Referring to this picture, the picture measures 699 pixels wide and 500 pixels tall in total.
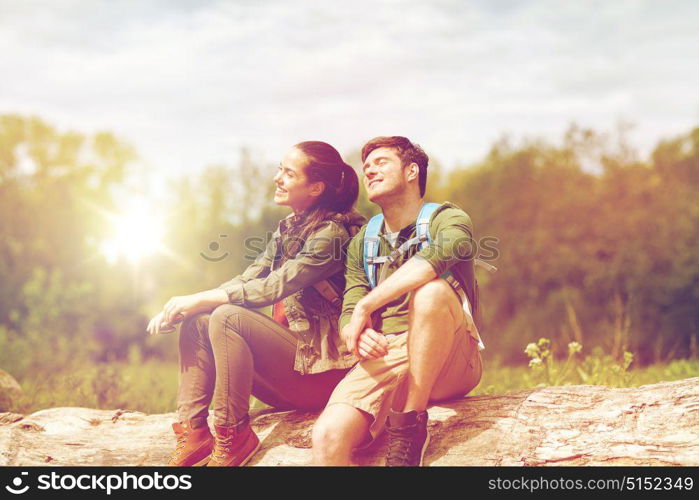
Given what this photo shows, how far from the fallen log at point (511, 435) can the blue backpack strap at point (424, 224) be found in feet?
3.53

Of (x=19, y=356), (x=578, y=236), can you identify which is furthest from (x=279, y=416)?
(x=578, y=236)

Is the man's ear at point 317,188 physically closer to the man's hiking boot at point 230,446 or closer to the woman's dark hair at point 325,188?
the woman's dark hair at point 325,188

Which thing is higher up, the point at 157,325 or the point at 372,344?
the point at 157,325

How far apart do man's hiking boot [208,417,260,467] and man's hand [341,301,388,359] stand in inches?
31.5

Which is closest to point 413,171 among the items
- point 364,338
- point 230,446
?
point 364,338

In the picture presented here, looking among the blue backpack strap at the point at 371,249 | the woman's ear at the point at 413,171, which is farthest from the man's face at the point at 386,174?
the blue backpack strap at the point at 371,249

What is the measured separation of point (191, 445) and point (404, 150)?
80.8 inches

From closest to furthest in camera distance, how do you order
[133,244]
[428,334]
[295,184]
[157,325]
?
1. [428,334]
2. [157,325]
3. [295,184]
4. [133,244]

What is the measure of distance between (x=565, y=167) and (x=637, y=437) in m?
16.6

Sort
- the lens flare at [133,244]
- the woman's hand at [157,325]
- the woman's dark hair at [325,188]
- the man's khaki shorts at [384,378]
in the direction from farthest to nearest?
the lens flare at [133,244], the woman's dark hair at [325,188], the woman's hand at [157,325], the man's khaki shorts at [384,378]

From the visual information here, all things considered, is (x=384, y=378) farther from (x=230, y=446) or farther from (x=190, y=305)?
(x=190, y=305)

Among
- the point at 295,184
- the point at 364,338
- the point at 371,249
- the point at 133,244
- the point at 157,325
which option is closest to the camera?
the point at 364,338

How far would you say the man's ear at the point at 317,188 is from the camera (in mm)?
4090

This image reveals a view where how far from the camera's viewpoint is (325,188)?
4.10 meters
